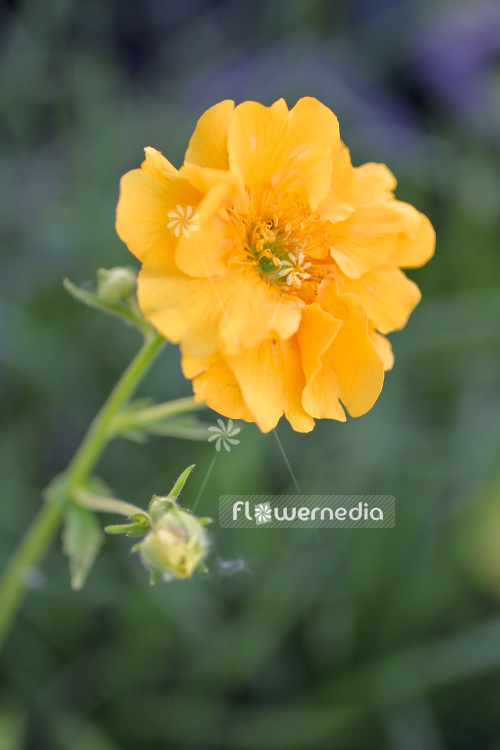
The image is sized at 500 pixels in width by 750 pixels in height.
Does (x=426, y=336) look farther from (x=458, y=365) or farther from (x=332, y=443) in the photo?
(x=332, y=443)

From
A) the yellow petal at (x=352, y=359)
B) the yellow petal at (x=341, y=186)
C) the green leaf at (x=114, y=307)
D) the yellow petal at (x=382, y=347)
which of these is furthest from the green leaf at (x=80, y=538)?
the yellow petal at (x=341, y=186)

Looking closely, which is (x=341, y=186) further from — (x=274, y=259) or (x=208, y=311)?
(x=208, y=311)

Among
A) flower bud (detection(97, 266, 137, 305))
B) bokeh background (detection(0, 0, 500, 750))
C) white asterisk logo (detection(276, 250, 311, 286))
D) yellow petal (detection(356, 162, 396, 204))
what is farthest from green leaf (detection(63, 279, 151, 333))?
bokeh background (detection(0, 0, 500, 750))

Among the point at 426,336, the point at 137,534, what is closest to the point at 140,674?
the point at 137,534

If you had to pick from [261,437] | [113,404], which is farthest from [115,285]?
[261,437]

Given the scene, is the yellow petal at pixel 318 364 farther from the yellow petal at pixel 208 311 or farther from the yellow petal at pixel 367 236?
the yellow petal at pixel 367 236

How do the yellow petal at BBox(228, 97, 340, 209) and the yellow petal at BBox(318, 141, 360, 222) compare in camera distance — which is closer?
the yellow petal at BBox(228, 97, 340, 209)
